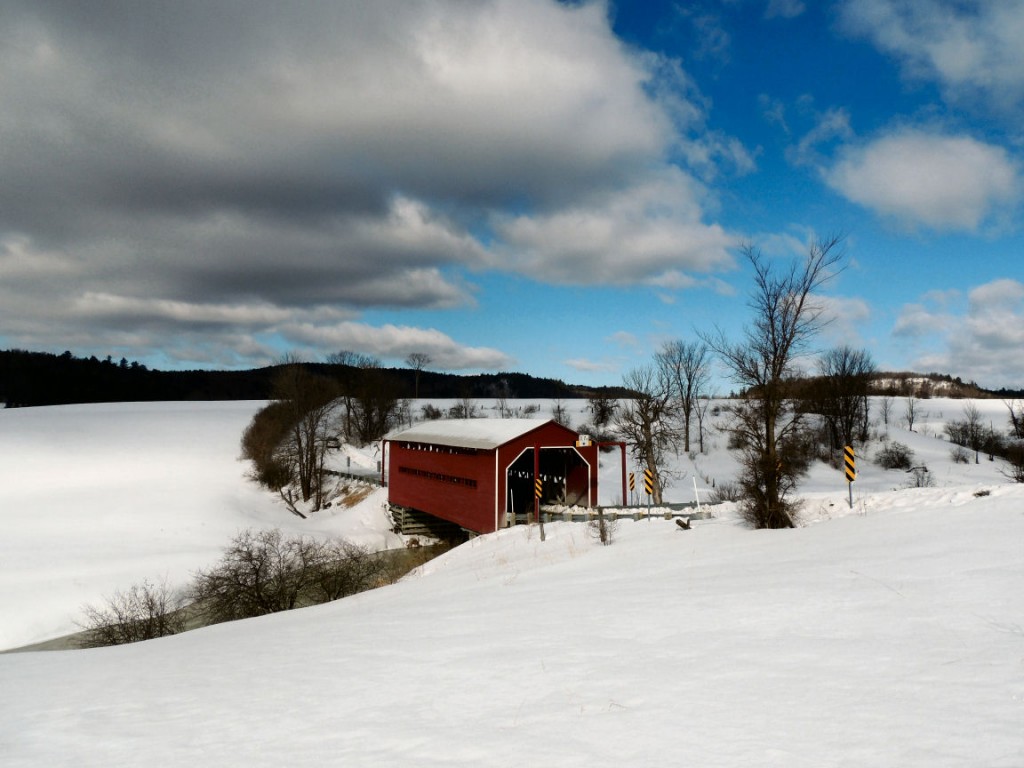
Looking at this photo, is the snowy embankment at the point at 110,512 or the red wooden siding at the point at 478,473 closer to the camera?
the snowy embankment at the point at 110,512

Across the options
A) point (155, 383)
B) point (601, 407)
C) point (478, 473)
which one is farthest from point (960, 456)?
point (155, 383)

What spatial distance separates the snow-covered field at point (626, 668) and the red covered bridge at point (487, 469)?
42.3ft

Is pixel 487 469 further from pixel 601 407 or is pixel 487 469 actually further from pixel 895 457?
pixel 895 457

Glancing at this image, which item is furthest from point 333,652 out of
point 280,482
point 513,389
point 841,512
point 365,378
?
point 513,389

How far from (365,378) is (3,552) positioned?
1716 inches

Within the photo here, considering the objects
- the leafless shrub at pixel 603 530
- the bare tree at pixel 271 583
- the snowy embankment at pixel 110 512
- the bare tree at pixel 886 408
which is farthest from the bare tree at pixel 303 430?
the bare tree at pixel 886 408

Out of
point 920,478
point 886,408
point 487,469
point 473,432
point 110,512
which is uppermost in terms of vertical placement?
point 886,408

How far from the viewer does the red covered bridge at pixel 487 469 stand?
27.5m

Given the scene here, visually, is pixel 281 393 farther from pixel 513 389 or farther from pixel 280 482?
pixel 513 389

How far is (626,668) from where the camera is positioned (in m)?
5.58

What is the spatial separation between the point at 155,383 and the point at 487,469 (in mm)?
117898

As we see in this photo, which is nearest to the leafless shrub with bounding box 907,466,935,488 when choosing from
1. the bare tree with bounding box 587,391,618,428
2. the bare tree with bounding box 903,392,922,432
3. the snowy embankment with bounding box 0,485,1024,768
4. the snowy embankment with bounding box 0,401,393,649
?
the bare tree with bounding box 587,391,618,428

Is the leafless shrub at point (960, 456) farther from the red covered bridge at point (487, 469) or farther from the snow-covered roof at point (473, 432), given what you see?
the snow-covered roof at point (473, 432)

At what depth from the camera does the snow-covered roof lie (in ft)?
91.1
